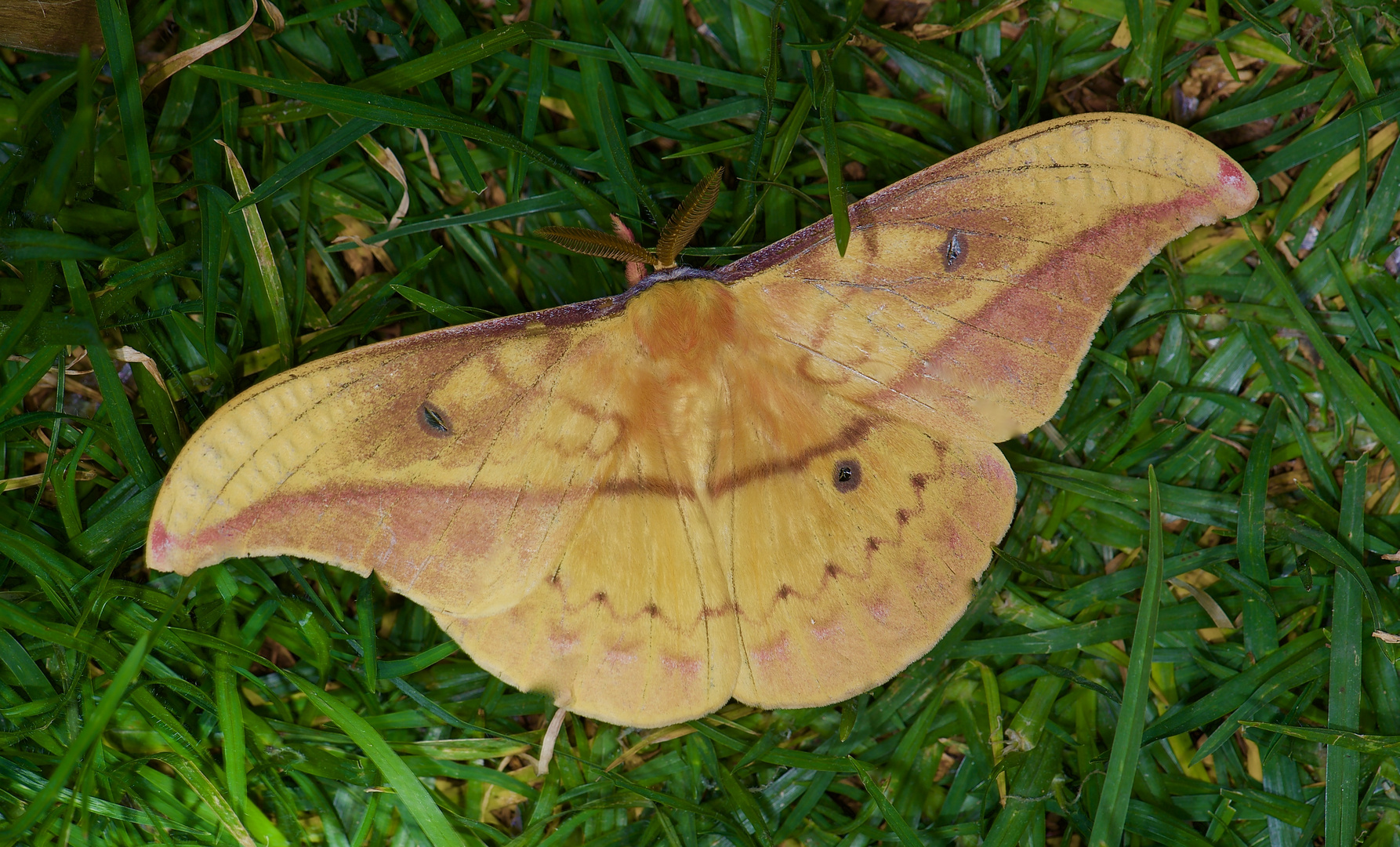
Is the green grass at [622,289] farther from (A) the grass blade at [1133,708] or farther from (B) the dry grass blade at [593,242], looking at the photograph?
(B) the dry grass blade at [593,242]

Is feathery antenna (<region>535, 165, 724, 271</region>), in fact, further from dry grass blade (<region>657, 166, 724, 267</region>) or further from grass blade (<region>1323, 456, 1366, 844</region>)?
grass blade (<region>1323, 456, 1366, 844</region>)

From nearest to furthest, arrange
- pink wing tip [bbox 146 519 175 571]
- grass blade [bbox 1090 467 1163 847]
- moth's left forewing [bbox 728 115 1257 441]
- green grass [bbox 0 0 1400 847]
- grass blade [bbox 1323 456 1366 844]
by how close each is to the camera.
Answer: pink wing tip [bbox 146 519 175 571]
moth's left forewing [bbox 728 115 1257 441]
grass blade [bbox 1090 467 1163 847]
grass blade [bbox 1323 456 1366 844]
green grass [bbox 0 0 1400 847]

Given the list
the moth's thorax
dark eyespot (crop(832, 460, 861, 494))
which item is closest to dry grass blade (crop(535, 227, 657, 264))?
the moth's thorax

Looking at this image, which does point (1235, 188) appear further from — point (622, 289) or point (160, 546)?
point (160, 546)

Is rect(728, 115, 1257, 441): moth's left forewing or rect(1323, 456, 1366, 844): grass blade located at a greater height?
rect(728, 115, 1257, 441): moth's left forewing

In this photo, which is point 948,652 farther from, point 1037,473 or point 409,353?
point 409,353

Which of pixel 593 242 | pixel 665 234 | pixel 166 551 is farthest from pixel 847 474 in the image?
pixel 166 551

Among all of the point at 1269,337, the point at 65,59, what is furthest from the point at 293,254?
the point at 1269,337
